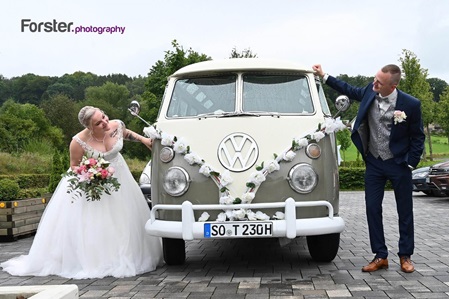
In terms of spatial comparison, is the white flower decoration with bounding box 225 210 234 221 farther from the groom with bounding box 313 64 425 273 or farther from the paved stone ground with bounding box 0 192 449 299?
the groom with bounding box 313 64 425 273

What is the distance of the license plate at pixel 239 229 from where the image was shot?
5609 mm

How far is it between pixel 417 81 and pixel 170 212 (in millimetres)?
35522

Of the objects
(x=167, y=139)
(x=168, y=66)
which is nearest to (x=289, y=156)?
(x=167, y=139)

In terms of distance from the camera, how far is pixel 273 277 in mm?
5832

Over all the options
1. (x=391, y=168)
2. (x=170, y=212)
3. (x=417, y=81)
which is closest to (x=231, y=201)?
(x=170, y=212)

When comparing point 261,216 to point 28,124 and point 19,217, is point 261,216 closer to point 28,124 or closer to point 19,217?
point 19,217

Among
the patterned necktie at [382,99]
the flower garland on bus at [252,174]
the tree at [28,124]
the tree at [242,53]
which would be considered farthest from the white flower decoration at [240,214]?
the tree at [28,124]

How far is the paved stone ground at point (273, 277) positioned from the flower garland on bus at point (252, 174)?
67cm

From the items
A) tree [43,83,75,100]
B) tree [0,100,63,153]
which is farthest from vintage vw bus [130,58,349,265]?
tree [43,83,75,100]

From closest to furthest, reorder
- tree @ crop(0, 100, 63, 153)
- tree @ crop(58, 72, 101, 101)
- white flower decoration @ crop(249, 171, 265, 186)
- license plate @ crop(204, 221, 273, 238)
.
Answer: license plate @ crop(204, 221, 273, 238) < white flower decoration @ crop(249, 171, 265, 186) < tree @ crop(0, 100, 63, 153) < tree @ crop(58, 72, 101, 101)

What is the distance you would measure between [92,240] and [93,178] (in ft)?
2.30

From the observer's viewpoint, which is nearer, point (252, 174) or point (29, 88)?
point (252, 174)

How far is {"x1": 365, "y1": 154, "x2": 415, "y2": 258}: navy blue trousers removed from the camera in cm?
598

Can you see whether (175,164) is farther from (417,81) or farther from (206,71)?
(417,81)
